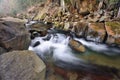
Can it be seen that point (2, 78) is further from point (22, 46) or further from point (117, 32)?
point (117, 32)

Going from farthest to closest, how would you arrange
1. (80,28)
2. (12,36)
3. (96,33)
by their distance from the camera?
(80,28) → (96,33) → (12,36)

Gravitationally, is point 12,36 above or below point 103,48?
above

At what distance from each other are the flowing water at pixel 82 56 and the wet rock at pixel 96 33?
0.36 meters

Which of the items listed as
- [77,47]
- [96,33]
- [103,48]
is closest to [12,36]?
[77,47]

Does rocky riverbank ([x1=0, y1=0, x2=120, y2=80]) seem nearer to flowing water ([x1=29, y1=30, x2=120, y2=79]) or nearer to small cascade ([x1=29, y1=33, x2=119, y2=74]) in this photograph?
flowing water ([x1=29, y1=30, x2=120, y2=79])

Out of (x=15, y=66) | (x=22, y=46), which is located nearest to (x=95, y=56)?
(x=22, y=46)

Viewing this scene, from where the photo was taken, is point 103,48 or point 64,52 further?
point 103,48

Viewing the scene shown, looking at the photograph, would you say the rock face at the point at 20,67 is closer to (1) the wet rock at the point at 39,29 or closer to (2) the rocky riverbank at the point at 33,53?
(2) the rocky riverbank at the point at 33,53

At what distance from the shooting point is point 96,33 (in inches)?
375

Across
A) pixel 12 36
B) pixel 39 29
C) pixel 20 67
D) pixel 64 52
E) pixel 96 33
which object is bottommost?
pixel 64 52

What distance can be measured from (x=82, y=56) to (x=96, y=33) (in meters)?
2.74

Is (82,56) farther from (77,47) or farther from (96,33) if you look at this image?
(96,33)

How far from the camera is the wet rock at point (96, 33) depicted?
9317 mm

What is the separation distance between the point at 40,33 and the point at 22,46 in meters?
4.87
